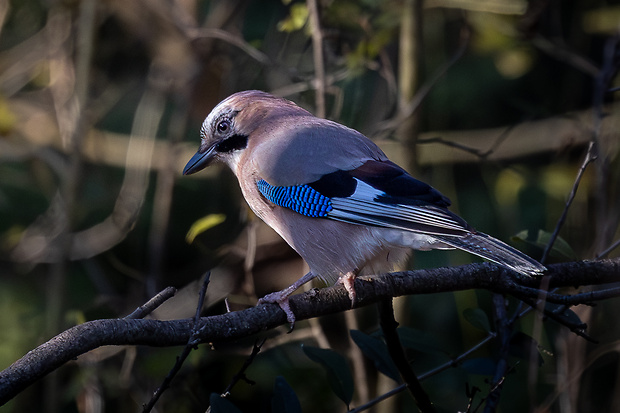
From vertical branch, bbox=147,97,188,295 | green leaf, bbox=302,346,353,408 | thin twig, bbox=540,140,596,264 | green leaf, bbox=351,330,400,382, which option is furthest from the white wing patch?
vertical branch, bbox=147,97,188,295

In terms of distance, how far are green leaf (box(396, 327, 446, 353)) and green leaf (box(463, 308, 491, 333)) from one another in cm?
14

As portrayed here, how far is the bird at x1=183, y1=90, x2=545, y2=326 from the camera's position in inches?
96.1

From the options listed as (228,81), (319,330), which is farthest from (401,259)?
(228,81)

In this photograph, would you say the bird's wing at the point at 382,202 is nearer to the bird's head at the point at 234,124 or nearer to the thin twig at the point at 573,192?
the thin twig at the point at 573,192

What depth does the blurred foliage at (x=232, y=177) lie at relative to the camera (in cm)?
363

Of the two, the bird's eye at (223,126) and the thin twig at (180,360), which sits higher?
the bird's eye at (223,126)

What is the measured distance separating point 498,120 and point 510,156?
0.57 meters

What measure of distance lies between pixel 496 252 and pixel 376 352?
0.51 meters

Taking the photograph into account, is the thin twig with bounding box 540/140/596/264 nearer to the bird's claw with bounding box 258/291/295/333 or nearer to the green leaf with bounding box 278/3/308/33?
the bird's claw with bounding box 258/291/295/333

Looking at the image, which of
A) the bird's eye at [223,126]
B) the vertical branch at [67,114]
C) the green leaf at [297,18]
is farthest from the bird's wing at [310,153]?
the vertical branch at [67,114]

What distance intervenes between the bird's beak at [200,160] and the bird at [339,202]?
25 cm

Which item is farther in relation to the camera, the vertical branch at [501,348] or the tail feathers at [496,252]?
the vertical branch at [501,348]

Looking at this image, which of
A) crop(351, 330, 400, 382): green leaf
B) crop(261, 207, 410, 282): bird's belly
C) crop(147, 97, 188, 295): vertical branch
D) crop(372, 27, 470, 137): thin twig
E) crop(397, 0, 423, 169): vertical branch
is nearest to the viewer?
crop(351, 330, 400, 382): green leaf

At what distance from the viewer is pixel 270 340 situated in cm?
356
